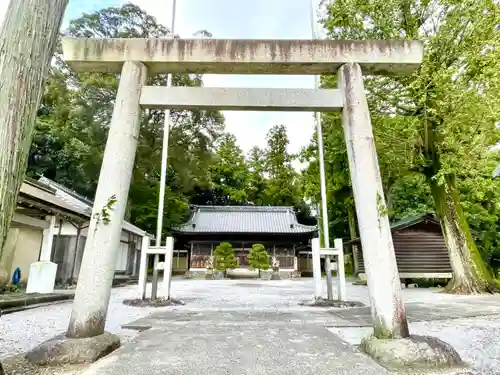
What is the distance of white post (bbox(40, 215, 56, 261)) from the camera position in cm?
966

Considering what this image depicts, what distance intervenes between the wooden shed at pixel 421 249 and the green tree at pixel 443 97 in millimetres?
4009

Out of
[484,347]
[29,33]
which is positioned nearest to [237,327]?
[484,347]

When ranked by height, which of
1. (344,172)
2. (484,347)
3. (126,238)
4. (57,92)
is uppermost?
(57,92)

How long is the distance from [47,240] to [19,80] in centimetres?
928

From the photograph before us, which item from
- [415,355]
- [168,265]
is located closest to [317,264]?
[168,265]

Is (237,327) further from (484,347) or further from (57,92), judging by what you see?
(57,92)

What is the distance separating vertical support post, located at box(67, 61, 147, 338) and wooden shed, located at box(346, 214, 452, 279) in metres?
13.4

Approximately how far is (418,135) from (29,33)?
36.4ft

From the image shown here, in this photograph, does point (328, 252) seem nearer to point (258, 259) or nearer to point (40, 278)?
point (40, 278)

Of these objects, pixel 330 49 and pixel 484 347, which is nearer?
pixel 484 347

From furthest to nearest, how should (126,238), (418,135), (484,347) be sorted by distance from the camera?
1. (126,238)
2. (418,135)
3. (484,347)

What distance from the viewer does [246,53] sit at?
407cm

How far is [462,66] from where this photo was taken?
9258mm

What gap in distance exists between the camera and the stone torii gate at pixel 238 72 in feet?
11.8
